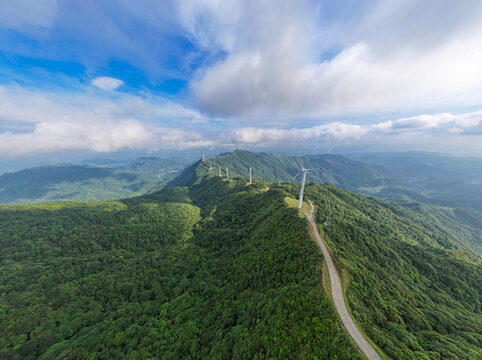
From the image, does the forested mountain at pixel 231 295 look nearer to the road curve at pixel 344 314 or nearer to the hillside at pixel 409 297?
the hillside at pixel 409 297

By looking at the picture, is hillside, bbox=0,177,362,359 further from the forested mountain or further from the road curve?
the road curve

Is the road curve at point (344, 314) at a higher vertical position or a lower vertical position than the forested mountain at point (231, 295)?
higher

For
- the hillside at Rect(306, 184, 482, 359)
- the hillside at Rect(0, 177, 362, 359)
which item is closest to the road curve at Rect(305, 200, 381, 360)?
the hillside at Rect(306, 184, 482, 359)

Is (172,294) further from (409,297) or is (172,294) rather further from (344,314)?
(409,297)

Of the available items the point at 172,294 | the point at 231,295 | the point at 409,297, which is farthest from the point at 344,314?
the point at 172,294

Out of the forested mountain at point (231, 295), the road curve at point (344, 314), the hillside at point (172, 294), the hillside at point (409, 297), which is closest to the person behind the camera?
the road curve at point (344, 314)

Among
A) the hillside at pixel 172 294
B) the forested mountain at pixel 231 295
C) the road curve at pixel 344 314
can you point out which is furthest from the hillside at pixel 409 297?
the hillside at pixel 172 294

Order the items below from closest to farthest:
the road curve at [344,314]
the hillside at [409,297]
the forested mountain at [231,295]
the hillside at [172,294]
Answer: the road curve at [344,314] → the hillside at [409,297] → the forested mountain at [231,295] → the hillside at [172,294]

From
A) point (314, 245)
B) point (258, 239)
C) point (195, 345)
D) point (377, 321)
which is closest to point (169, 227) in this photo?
point (258, 239)
